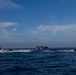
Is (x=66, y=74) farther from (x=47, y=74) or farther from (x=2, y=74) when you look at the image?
(x=2, y=74)

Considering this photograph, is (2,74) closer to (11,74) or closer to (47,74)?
(11,74)

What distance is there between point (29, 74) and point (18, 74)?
183 cm

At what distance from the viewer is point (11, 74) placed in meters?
34.8

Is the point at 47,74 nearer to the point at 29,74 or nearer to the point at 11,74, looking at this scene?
the point at 29,74

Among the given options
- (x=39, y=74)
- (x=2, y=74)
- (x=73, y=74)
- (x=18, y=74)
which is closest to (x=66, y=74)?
(x=73, y=74)

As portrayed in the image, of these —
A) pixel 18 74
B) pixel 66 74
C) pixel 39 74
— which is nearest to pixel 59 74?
pixel 66 74

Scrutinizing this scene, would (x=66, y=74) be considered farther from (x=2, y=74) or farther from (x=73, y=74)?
(x=2, y=74)

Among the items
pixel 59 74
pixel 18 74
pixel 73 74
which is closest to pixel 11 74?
pixel 18 74

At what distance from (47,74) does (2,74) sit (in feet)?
24.2

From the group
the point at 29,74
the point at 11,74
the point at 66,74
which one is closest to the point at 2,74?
the point at 11,74

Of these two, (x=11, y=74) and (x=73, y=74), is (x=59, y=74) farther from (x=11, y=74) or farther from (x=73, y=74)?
(x=11, y=74)

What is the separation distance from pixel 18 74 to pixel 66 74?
7.90 m

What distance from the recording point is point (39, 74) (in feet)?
112

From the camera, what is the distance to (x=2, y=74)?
113 feet
